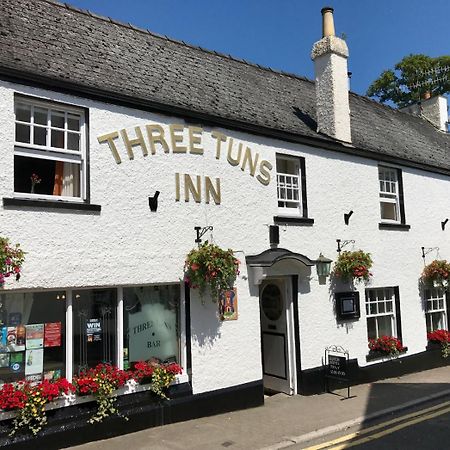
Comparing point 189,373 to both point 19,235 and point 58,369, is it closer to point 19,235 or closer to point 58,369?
point 58,369

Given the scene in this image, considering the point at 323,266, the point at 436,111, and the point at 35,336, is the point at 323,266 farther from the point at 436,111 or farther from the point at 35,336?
the point at 436,111

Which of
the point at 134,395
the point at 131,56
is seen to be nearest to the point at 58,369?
the point at 134,395

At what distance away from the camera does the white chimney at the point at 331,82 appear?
11.8 meters

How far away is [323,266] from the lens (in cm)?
1059

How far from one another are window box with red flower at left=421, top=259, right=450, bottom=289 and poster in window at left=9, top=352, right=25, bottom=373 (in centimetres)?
1041

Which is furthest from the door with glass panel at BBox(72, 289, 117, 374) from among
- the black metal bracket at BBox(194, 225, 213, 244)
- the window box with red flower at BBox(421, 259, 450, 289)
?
the window box with red flower at BBox(421, 259, 450, 289)

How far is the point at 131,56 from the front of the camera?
9617 mm

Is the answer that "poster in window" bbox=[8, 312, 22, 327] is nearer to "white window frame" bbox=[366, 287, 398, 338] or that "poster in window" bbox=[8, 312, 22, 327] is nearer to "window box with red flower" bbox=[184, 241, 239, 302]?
"window box with red flower" bbox=[184, 241, 239, 302]

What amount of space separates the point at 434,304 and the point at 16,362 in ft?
36.7

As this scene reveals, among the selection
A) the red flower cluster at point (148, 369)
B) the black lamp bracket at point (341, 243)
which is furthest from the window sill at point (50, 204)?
the black lamp bracket at point (341, 243)

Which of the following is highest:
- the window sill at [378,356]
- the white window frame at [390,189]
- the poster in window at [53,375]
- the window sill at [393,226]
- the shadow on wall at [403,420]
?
the white window frame at [390,189]

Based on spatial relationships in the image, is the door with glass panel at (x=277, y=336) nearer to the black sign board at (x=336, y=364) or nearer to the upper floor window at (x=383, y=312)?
the black sign board at (x=336, y=364)

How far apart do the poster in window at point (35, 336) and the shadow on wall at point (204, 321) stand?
2.56 metres

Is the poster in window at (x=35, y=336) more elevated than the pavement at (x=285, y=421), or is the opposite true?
the poster in window at (x=35, y=336)
